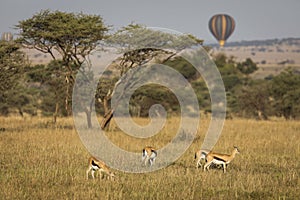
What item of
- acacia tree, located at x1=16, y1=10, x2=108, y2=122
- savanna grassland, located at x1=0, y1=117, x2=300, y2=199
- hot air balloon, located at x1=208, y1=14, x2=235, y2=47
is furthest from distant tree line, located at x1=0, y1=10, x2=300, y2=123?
hot air balloon, located at x1=208, y1=14, x2=235, y2=47

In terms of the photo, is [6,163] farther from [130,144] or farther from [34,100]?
[34,100]

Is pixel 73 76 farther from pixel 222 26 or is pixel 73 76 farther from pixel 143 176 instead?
pixel 222 26

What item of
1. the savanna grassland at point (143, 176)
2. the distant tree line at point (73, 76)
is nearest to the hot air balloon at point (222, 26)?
the distant tree line at point (73, 76)

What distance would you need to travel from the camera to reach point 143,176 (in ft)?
33.0

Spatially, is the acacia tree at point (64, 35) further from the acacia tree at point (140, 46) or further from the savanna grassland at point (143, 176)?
the savanna grassland at point (143, 176)

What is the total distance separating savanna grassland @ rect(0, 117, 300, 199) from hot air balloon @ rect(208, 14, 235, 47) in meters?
48.8

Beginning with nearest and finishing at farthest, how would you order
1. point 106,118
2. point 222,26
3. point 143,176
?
1. point 143,176
2. point 106,118
3. point 222,26

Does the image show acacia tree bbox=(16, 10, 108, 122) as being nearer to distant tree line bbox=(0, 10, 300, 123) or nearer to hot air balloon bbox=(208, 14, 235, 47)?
distant tree line bbox=(0, 10, 300, 123)

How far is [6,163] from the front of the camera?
36.7ft

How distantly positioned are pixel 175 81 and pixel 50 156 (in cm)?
1884

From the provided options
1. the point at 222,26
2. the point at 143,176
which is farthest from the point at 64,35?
the point at 222,26

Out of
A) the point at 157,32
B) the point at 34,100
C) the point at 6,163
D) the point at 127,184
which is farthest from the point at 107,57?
the point at 34,100

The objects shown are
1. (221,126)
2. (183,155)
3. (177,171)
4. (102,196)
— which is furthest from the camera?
(221,126)

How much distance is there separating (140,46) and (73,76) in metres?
3.05
